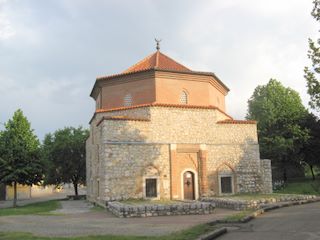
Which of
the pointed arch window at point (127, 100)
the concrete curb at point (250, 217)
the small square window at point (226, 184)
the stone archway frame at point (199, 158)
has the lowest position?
the concrete curb at point (250, 217)

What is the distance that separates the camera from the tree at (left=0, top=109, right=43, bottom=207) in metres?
27.8

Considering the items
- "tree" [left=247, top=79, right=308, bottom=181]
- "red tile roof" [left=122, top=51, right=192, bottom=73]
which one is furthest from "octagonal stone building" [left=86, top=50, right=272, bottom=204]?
"tree" [left=247, top=79, right=308, bottom=181]

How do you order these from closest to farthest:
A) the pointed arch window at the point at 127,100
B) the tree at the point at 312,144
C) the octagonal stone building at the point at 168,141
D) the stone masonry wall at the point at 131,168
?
1. the stone masonry wall at the point at 131,168
2. the octagonal stone building at the point at 168,141
3. the pointed arch window at the point at 127,100
4. the tree at the point at 312,144

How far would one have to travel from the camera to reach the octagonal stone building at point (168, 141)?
22938 mm

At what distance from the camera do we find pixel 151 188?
23.3 metres

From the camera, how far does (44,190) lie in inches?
2431

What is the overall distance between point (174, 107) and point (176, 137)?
2.13 m

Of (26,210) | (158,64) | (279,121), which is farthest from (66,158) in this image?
(279,121)

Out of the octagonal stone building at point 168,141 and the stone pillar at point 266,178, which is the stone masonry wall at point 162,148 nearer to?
the octagonal stone building at point 168,141

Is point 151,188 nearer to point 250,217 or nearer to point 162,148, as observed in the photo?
point 162,148

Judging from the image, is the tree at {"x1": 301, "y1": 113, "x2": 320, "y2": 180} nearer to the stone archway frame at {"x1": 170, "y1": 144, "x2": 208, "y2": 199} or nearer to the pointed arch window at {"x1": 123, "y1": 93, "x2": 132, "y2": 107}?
the stone archway frame at {"x1": 170, "y1": 144, "x2": 208, "y2": 199}

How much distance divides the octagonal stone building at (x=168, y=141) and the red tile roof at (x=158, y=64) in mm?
101

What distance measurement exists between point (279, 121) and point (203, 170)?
1914 centimetres

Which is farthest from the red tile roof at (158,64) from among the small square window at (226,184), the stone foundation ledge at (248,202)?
the stone foundation ledge at (248,202)
